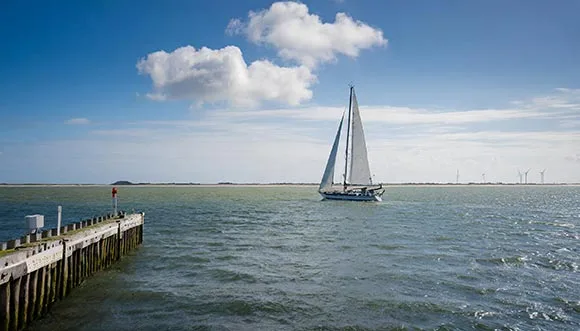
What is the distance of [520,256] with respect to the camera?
29625 millimetres

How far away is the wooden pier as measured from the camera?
13711 millimetres

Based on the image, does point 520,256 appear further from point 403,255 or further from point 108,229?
point 108,229

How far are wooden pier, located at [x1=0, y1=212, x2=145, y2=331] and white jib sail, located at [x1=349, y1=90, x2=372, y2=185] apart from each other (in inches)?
2522

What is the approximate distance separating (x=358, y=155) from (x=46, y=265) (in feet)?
241

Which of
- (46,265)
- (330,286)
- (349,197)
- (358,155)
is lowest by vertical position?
(330,286)

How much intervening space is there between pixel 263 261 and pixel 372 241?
40.2ft

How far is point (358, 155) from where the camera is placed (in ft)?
283

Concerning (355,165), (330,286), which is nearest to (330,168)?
(355,165)

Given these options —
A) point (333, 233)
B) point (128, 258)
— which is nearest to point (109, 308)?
point (128, 258)

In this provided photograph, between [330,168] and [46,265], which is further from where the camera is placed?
[330,168]

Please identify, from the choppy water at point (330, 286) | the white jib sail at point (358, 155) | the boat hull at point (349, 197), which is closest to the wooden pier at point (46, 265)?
the choppy water at point (330, 286)

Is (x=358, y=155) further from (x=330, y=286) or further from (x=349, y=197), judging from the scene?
(x=330, y=286)

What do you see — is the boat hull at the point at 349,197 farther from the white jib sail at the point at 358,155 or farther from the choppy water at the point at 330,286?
the choppy water at the point at 330,286

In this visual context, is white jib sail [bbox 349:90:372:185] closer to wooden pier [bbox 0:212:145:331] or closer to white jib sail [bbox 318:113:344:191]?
white jib sail [bbox 318:113:344:191]
